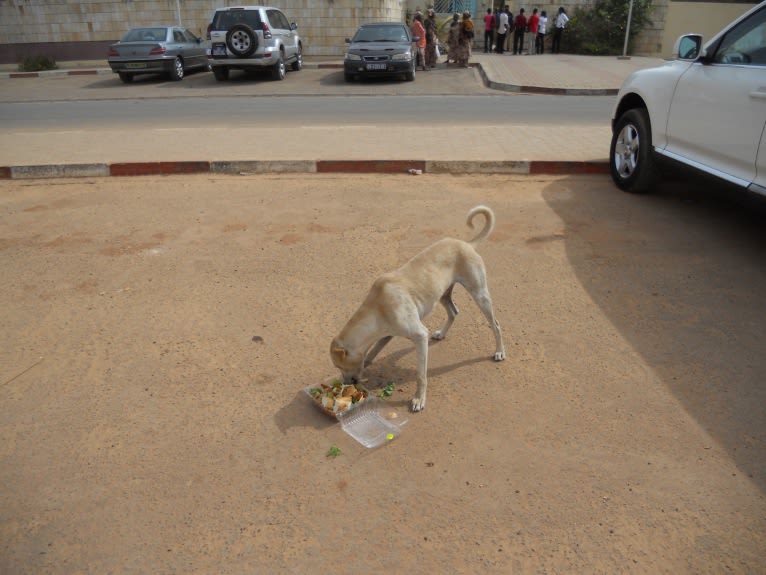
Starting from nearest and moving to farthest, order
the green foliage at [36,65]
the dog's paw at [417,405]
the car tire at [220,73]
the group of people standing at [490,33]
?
1. the dog's paw at [417,405]
2. the car tire at [220,73]
3. the group of people standing at [490,33]
4. the green foliage at [36,65]

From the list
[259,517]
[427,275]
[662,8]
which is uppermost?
[662,8]

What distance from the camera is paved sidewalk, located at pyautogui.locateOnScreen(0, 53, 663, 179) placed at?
7.80 metres

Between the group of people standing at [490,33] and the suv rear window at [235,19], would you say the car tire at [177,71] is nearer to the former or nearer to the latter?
the suv rear window at [235,19]

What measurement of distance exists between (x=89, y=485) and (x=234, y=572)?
947mm

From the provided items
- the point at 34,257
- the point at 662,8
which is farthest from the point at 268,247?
the point at 662,8

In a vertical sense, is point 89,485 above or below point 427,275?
below

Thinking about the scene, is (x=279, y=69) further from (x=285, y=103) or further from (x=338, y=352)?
(x=338, y=352)

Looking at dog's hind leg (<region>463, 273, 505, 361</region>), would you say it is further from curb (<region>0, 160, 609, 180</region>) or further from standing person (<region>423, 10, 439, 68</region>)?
standing person (<region>423, 10, 439, 68</region>)

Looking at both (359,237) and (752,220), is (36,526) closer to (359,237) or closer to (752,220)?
(359,237)

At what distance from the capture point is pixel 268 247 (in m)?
5.55

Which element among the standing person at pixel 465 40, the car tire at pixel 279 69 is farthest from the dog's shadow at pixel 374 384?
the standing person at pixel 465 40

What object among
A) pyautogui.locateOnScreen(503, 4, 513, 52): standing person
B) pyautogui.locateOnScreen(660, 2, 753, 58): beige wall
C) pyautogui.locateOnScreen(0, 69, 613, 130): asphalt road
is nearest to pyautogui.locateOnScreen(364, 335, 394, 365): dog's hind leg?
pyautogui.locateOnScreen(0, 69, 613, 130): asphalt road

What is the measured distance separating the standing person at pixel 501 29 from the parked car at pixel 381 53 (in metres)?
7.47

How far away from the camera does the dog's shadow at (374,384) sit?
3.29 m
